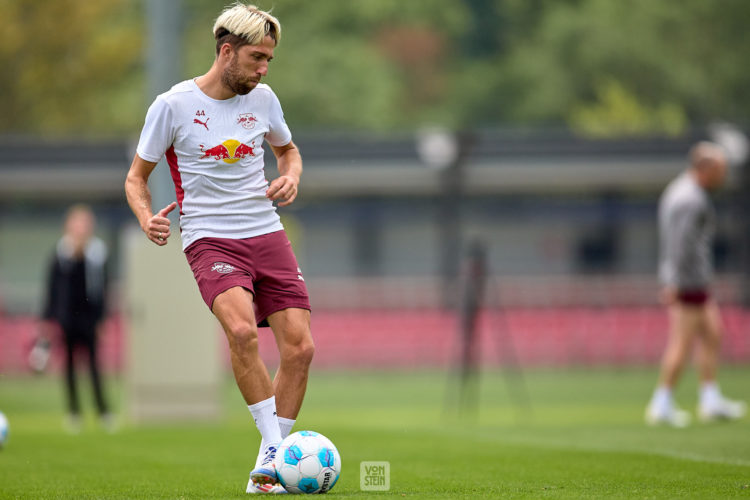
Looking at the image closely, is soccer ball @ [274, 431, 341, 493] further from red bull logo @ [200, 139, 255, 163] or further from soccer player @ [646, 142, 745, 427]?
soccer player @ [646, 142, 745, 427]

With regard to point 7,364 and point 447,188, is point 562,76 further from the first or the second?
point 7,364

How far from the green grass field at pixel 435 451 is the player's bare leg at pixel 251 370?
22cm

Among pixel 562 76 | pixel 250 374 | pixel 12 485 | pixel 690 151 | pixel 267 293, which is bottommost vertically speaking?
pixel 12 485

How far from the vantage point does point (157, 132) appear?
245 inches

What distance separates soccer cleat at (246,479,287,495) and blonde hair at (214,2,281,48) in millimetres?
2131

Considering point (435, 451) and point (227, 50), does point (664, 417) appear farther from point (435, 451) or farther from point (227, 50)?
point (227, 50)

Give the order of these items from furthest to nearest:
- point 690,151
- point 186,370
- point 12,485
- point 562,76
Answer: point 562,76, point 690,151, point 186,370, point 12,485

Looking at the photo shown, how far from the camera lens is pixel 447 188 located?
94.8 feet

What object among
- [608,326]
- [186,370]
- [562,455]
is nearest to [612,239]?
[608,326]

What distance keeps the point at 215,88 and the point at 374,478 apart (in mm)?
2185

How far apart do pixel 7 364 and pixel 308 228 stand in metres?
8.82

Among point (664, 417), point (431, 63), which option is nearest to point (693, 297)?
point (664, 417)

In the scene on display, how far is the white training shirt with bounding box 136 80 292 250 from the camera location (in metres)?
6.24

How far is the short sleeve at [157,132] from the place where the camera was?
622 cm
